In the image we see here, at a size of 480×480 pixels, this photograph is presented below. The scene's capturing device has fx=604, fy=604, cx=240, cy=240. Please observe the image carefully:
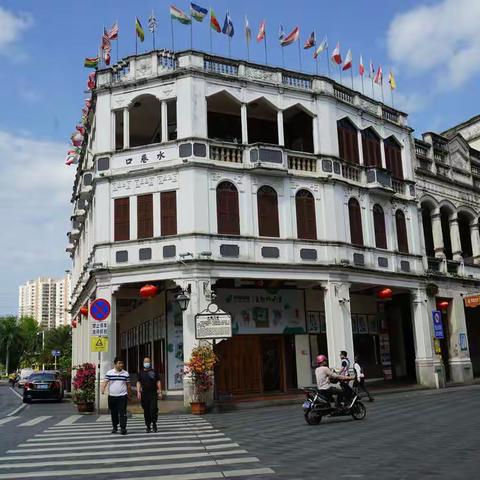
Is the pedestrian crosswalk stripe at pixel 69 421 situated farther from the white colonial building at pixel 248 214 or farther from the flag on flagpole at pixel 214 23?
the flag on flagpole at pixel 214 23

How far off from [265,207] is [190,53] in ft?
22.6

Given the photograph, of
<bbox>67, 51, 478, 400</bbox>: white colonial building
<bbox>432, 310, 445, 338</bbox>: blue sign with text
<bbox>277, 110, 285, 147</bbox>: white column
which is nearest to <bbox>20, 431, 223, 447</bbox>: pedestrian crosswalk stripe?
<bbox>67, 51, 478, 400</bbox>: white colonial building

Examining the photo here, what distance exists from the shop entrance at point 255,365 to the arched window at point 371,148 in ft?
29.8

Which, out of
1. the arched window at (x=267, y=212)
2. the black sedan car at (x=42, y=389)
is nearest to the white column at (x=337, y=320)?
the arched window at (x=267, y=212)

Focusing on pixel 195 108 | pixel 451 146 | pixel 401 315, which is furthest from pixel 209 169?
A: pixel 451 146

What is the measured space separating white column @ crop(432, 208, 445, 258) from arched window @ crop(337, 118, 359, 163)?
6671mm

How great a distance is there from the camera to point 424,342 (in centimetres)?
2834

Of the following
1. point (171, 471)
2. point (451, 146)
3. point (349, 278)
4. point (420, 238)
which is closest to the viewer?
point (171, 471)

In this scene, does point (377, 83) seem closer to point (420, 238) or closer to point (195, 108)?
point (420, 238)

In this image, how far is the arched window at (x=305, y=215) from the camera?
81.8ft

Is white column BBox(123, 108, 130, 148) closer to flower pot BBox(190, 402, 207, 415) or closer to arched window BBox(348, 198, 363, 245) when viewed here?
arched window BBox(348, 198, 363, 245)

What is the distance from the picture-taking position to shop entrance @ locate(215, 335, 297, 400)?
24.7 metres

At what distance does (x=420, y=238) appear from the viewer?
2975cm

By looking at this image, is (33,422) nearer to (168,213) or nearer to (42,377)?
(168,213)
